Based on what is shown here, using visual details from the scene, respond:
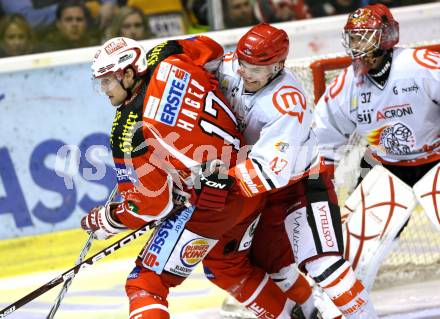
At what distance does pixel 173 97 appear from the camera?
3.27m

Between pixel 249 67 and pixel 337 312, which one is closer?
pixel 249 67

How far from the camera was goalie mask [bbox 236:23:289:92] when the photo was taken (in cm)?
330

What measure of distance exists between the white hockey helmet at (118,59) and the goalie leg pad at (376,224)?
3.98ft

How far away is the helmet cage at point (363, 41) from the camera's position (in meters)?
3.67

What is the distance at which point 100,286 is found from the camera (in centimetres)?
457

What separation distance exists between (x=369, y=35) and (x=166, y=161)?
1041mm

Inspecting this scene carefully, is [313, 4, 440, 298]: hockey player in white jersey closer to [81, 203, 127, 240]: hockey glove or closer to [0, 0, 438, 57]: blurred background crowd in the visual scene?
[81, 203, 127, 240]: hockey glove

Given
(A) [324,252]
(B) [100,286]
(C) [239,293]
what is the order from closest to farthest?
(A) [324,252] < (C) [239,293] < (B) [100,286]

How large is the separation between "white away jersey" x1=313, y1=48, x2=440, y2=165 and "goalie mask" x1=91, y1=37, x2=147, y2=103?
1014 millimetres

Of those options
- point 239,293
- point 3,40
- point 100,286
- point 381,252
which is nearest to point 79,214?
point 100,286

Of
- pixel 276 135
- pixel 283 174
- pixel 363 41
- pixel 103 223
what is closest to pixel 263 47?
pixel 276 135

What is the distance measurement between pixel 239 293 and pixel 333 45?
6.65 feet

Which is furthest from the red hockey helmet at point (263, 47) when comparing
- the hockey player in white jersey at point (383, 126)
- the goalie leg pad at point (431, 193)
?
the goalie leg pad at point (431, 193)

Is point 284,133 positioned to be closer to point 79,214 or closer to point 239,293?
point 239,293
